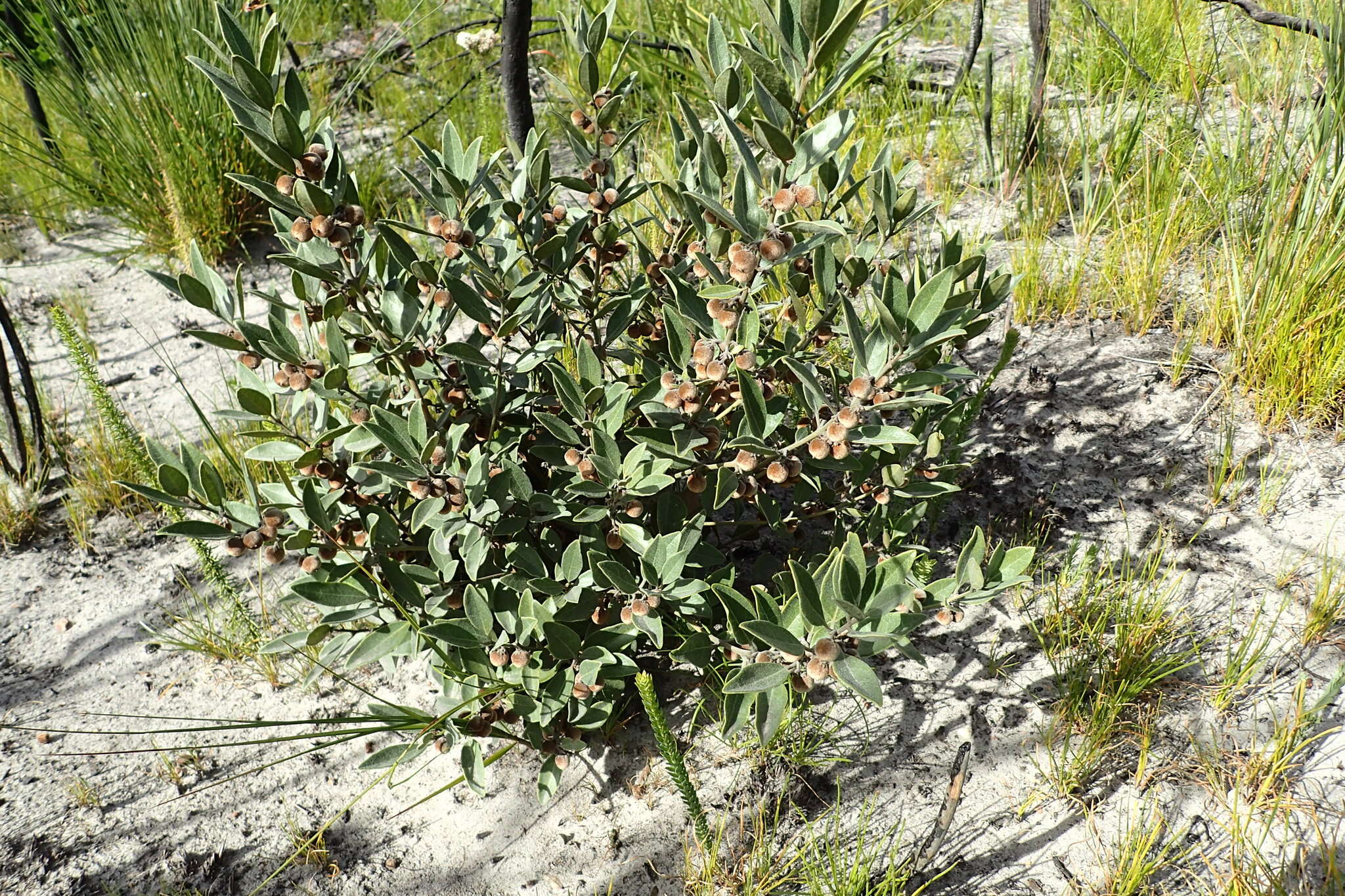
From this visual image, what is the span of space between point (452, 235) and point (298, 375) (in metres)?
0.31

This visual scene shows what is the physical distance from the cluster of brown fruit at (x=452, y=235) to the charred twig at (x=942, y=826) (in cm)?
122

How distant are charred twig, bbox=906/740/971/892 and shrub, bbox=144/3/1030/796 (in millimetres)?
361

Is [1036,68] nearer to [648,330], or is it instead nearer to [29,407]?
[648,330]

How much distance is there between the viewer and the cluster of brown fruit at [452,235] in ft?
4.36

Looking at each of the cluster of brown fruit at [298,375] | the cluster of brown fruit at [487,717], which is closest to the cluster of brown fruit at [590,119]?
the cluster of brown fruit at [298,375]

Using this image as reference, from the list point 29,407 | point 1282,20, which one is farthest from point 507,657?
point 1282,20

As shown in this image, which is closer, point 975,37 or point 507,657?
point 507,657

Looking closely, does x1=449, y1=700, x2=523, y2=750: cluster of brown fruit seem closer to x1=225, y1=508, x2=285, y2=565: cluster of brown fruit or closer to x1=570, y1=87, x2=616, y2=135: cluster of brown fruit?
x1=225, y1=508, x2=285, y2=565: cluster of brown fruit

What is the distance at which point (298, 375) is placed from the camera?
1298 millimetres

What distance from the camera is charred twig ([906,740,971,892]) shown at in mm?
1521

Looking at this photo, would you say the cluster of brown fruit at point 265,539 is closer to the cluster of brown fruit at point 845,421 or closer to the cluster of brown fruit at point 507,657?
the cluster of brown fruit at point 507,657

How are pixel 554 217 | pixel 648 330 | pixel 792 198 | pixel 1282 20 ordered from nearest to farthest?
pixel 792 198 → pixel 554 217 → pixel 648 330 → pixel 1282 20

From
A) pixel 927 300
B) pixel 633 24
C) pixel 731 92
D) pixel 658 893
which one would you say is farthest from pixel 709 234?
pixel 633 24

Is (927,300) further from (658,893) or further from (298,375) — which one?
(658,893)
